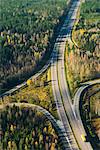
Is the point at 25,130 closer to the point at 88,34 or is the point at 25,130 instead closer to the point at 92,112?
the point at 92,112

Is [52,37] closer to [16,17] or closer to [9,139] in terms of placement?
[16,17]

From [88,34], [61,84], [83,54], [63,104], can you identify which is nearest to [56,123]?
[63,104]

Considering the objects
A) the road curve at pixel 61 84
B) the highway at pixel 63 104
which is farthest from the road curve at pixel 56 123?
the road curve at pixel 61 84

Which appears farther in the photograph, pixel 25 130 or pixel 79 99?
pixel 79 99

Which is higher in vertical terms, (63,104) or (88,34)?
(88,34)

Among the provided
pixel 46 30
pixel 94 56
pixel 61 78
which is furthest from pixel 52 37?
pixel 61 78

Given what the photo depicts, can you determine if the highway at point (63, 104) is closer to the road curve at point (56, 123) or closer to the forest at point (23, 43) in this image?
the road curve at point (56, 123)
